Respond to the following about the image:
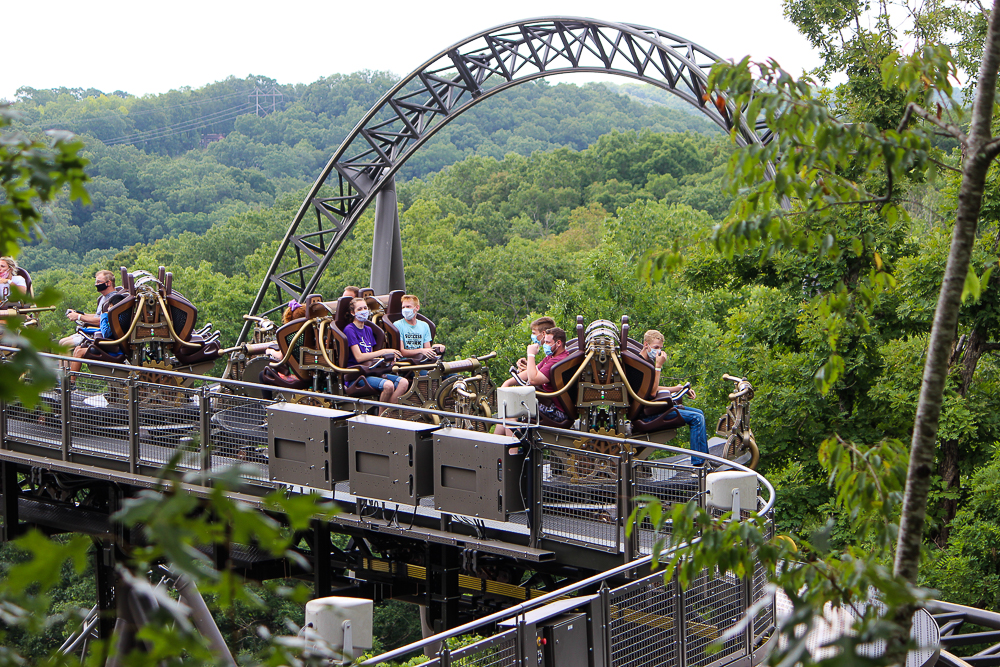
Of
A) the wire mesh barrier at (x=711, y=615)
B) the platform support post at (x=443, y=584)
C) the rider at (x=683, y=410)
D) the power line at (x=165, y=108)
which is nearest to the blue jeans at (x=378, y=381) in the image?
the platform support post at (x=443, y=584)

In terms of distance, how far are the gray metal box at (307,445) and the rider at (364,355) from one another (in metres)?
1.41

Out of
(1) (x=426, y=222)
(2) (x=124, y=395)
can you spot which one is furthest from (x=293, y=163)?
(2) (x=124, y=395)

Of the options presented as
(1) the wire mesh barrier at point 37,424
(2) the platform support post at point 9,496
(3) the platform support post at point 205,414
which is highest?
(3) the platform support post at point 205,414

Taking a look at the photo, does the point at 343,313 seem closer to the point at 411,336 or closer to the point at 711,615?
the point at 411,336

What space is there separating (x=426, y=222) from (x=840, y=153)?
1686 inches

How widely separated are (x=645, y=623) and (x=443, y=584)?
2459mm

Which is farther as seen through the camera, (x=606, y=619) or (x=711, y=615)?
(x=711, y=615)

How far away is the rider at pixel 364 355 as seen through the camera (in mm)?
9203

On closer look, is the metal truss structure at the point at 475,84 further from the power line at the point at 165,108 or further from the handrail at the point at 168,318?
the power line at the point at 165,108

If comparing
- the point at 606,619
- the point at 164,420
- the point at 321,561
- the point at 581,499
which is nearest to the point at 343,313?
the point at 164,420

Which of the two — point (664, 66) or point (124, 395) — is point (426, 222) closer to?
point (664, 66)

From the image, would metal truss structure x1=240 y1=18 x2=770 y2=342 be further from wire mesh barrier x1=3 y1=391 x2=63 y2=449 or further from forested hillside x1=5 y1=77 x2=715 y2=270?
forested hillside x1=5 y1=77 x2=715 y2=270

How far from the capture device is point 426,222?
149ft

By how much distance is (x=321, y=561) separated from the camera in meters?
8.27
